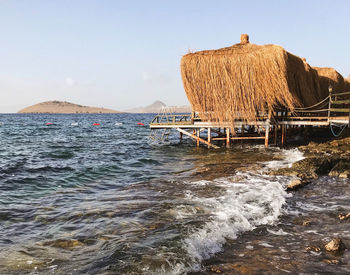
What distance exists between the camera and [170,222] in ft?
24.3

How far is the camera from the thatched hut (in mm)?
18719

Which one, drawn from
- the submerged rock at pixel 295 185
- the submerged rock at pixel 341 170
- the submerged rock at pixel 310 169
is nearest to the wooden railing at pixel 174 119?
the submerged rock at pixel 310 169

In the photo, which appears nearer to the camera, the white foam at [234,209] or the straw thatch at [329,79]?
the white foam at [234,209]

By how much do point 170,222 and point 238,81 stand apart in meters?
14.1

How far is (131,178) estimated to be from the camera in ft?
44.0

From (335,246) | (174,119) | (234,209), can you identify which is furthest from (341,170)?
(174,119)

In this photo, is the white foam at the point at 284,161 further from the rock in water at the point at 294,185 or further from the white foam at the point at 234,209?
the rock in water at the point at 294,185

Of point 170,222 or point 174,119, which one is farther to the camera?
point 174,119

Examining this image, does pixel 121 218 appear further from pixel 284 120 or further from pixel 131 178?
pixel 284 120

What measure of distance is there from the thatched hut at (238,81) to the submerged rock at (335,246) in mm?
13921

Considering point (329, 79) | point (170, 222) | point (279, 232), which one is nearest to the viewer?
point (279, 232)

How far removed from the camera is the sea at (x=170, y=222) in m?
5.38

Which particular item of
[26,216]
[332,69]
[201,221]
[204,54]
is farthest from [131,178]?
[332,69]

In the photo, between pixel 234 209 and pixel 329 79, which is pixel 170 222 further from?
pixel 329 79
